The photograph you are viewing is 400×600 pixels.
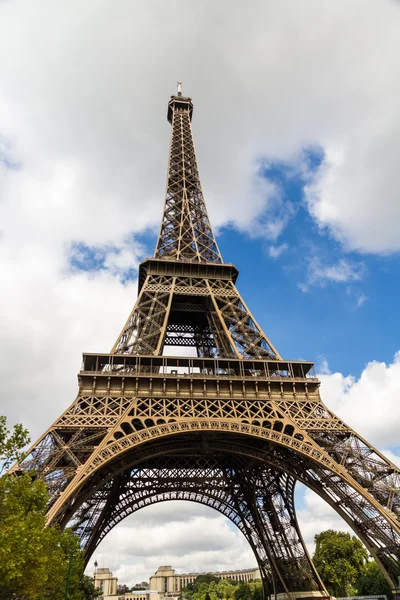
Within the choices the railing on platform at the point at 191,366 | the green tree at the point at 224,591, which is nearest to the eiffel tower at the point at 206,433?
the railing on platform at the point at 191,366

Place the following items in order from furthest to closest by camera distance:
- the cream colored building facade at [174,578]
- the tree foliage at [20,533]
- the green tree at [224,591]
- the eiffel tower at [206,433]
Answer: the cream colored building facade at [174,578]
the green tree at [224,591]
the eiffel tower at [206,433]
the tree foliage at [20,533]

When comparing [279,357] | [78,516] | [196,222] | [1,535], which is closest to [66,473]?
[1,535]

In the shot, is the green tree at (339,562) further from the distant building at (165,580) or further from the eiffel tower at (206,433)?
the distant building at (165,580)

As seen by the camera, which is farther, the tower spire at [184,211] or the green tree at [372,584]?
the green tree at [372,584]

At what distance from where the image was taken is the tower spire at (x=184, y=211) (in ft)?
121

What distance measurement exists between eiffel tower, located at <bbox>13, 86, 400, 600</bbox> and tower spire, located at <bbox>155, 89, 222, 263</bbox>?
0.62 feet

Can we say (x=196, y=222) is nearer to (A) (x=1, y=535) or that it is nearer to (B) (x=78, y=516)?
(B) (x=78, y=516)

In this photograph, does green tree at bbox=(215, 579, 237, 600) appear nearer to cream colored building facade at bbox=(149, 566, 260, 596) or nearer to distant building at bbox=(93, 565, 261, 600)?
distant building at bbox=(93, 565, 261, 600)

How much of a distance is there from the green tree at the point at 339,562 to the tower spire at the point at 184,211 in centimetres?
3279

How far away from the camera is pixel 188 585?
13712cm

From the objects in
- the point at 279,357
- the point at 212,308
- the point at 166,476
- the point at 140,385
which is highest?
the point at 212,308

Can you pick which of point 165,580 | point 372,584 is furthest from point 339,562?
point 165,580

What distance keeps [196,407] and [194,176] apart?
88.7ft

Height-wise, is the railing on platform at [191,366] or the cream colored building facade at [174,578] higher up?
the railing on platform at [191,366]
